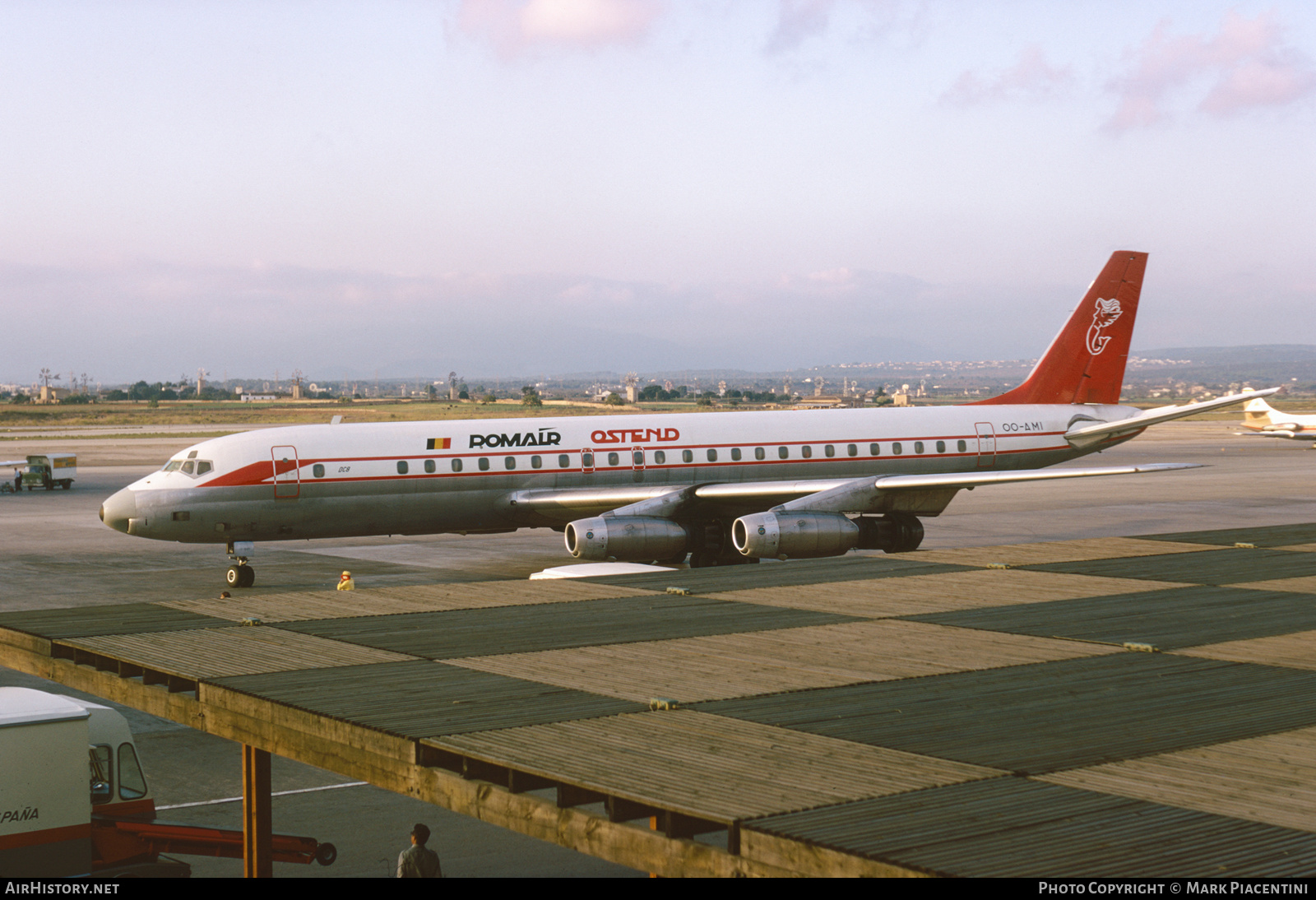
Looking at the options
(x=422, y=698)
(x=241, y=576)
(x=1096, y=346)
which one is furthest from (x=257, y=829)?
(x=1096, y=346)

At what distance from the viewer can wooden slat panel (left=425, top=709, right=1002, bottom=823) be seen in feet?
35.7

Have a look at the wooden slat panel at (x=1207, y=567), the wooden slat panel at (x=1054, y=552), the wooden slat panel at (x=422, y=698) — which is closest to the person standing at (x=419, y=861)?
the wooden slat panel at (x=422, y=698)

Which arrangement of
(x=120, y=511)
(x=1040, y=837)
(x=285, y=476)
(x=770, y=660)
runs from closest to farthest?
(x=1040, y=837) < (x=770, y=660) < (x=120, y=511) < (x=285, y=476)

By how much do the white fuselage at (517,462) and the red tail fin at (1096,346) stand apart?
1.01 m

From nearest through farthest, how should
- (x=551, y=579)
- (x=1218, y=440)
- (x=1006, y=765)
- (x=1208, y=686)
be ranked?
(x=1006, y=765), (x=1208, y=686), (x=551, y=579), (x=1218, y=440)

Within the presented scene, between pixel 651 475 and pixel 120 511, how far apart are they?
15.0 m

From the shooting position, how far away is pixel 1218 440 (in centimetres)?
11588

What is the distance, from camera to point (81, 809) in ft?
48.4

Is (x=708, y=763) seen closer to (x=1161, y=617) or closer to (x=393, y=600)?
(x=1161, y=617)

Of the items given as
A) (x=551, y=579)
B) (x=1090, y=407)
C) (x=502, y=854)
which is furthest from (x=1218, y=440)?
(x=502, y=854)

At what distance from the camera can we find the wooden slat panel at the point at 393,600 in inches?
842

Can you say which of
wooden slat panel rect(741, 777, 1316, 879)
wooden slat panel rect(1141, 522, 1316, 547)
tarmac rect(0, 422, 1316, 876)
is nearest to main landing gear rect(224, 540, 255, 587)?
tarmac rect(0, 422, 1316, 876)
